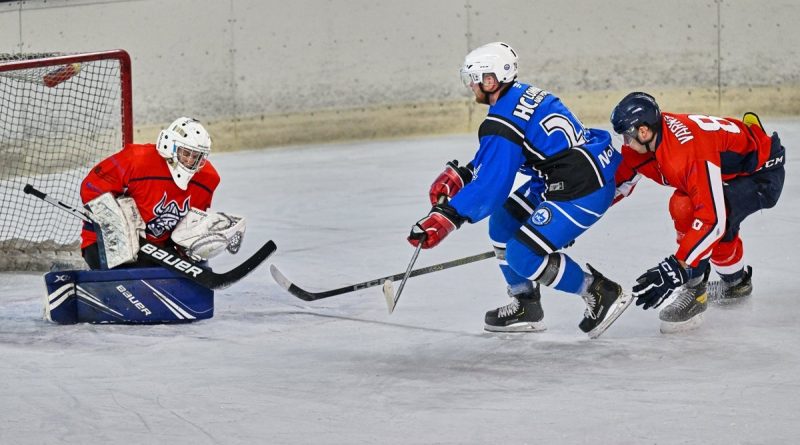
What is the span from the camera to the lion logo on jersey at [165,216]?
13.2 feet

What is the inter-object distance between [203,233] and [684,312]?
1.60 m

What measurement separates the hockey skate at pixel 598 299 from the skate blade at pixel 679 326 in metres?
0.17

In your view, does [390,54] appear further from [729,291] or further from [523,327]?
[523,327]

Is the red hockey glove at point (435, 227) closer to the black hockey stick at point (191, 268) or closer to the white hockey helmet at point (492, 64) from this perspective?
the white hockey helmet at point (492, 64)

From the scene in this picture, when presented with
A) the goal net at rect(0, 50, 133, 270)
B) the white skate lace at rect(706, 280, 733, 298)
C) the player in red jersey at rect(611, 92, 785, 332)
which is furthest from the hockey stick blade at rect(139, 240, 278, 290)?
the white skate lace at rect(706, 280, 733, 298)

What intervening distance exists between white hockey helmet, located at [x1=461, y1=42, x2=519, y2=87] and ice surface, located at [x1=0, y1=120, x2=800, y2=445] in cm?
80

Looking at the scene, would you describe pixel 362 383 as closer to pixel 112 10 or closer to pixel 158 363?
pixel 158 363

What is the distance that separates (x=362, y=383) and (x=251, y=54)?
209 inches

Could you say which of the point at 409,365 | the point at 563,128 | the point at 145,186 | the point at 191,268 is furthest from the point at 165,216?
the point at 563,128

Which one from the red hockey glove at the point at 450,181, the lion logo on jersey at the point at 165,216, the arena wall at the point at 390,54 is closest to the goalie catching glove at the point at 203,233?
the lion logo on jersey at the point at 165,216

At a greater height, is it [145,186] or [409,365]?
[145,186]

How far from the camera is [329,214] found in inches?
233

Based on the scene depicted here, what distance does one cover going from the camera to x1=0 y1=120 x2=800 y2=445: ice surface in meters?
2.73

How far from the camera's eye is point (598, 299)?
11.7 ft
